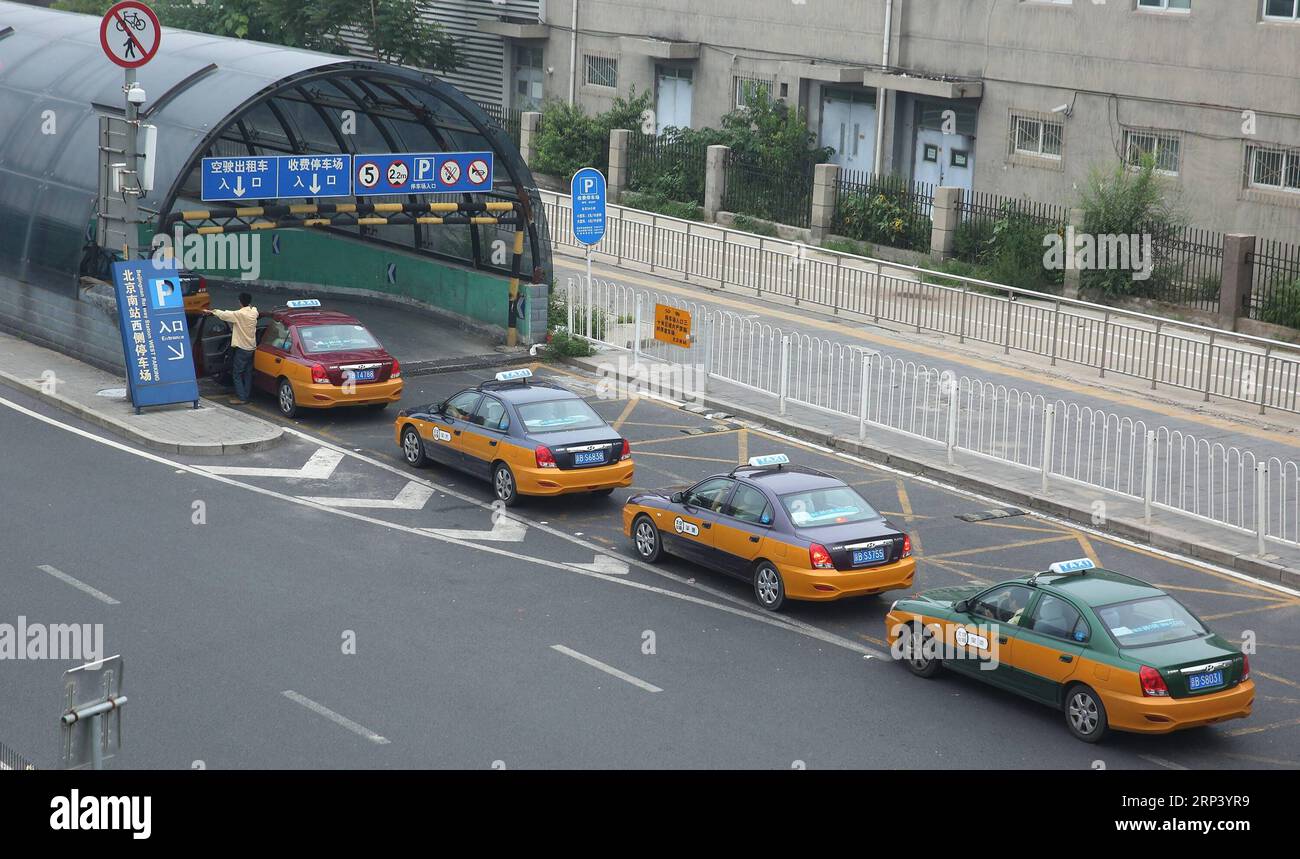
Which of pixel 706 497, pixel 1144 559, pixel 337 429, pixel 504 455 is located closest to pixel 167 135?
pixel 337 429

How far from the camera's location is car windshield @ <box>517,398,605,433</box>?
66.6 feet

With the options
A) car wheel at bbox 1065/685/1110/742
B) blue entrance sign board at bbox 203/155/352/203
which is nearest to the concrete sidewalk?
blue entrance sign board at bbox 203/155/352/203

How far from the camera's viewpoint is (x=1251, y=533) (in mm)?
19109

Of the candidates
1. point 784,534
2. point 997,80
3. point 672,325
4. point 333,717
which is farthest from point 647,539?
point 997,80

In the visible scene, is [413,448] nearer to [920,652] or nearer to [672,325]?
[672,325]

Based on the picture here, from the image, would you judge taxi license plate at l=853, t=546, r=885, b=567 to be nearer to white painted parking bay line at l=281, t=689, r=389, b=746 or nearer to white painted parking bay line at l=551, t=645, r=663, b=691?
white painted parking bay line at l=551, t=645, r=663, b=691

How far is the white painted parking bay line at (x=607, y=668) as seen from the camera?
14.8 meters

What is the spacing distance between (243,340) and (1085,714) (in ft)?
48.9

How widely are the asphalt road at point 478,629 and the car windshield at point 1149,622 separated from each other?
922 mm

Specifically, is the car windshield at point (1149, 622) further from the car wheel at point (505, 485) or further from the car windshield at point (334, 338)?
the car windshield at point (334, 338)

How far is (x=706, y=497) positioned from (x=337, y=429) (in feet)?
26.0

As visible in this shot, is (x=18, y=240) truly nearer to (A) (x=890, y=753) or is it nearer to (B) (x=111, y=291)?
(B) (x=111, y=291)

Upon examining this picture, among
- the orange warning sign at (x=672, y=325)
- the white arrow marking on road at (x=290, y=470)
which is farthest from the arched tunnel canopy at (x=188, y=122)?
the white arrow marking on road at (x=290, y=470)

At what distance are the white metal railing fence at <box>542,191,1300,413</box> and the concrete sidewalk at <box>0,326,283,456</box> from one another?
12.7 meters
